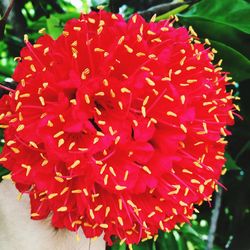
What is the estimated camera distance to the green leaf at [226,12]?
728mm

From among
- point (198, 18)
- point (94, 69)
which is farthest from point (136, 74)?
point (198, 18)

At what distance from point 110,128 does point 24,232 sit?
216 millimetres

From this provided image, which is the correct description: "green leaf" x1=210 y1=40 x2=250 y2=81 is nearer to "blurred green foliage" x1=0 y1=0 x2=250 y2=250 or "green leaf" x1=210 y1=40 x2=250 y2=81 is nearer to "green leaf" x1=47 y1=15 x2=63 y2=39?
"blurred green foliage" x1=0 y1=0 x2=250 y2=250

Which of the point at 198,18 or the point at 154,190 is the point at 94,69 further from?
the point at 198,18

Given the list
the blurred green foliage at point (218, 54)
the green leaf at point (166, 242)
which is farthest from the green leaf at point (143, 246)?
the green leaf at point (166, 242)

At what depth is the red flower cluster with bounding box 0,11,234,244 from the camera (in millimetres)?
510

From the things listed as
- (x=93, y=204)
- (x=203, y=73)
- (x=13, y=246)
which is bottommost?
(x=13, y=246)

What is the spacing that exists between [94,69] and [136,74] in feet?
0.17

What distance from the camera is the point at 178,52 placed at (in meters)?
0.58

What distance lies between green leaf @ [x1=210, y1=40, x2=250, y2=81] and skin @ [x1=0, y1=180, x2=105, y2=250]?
13.8 inches

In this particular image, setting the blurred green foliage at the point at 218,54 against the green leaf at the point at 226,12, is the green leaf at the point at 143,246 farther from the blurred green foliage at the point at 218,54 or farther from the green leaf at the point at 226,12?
the green leaf at the point at 226,12

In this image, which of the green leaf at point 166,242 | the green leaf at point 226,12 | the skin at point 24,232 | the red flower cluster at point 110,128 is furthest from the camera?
the green leaf at point 166,242

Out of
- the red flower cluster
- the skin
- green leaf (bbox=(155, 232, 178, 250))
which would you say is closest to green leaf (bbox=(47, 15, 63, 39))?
the red flower cluster

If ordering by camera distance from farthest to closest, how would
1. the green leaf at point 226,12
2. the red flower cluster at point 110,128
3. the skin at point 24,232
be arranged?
the green leaf at point 226,12, the skin at point 24,232, the red flower cluster at point 110,128
